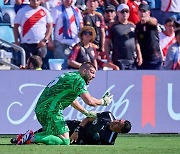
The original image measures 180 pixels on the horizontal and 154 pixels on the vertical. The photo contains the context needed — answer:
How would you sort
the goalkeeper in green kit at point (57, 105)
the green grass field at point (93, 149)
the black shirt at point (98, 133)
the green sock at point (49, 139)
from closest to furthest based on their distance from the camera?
the green grass field at point (93, 149) → the goalkeeper in green kit at point (57, 105) → the green sock at point (49, 139) → the black shirt at point (98, 133)

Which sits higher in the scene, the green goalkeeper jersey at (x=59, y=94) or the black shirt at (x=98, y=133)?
the green goalkeeper jersey at (x=59, y=94)

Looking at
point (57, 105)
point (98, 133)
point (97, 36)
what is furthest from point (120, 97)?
point (57, 105)

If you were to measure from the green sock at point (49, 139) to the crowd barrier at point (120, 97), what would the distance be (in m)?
3.23

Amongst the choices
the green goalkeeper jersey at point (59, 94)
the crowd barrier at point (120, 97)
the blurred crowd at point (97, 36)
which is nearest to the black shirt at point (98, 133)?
the green goalkeeper jersey at point (59, 94)

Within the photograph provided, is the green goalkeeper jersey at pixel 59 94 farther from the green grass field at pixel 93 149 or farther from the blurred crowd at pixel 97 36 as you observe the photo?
the blurred crowd at pixel 97 36

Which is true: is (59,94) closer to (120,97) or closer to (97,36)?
(120,97)

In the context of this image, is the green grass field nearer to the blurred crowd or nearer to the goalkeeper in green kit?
the goalkeeper in green kit

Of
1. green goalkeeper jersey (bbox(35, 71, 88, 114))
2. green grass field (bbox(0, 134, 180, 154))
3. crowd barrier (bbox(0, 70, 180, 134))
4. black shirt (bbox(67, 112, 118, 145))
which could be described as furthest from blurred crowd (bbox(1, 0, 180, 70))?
green goalkeeper jersey (bbox(35, 71, 88, 114))

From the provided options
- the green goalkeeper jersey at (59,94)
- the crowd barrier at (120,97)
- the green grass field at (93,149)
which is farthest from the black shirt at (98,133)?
the crowd barrier at (120,97)

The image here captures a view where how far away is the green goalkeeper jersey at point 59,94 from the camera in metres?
12.1

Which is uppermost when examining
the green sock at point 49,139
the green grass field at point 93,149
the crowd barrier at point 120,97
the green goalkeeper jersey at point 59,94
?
the green goalkeeper jersey at point 59,94

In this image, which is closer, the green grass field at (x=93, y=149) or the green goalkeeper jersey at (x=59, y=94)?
the green grass field at (x=93, y=149)

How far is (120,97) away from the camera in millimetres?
15938

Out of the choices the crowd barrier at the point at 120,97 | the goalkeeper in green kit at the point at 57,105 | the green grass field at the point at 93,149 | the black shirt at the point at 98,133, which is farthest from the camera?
the crowd barrier at the point at 120,97
